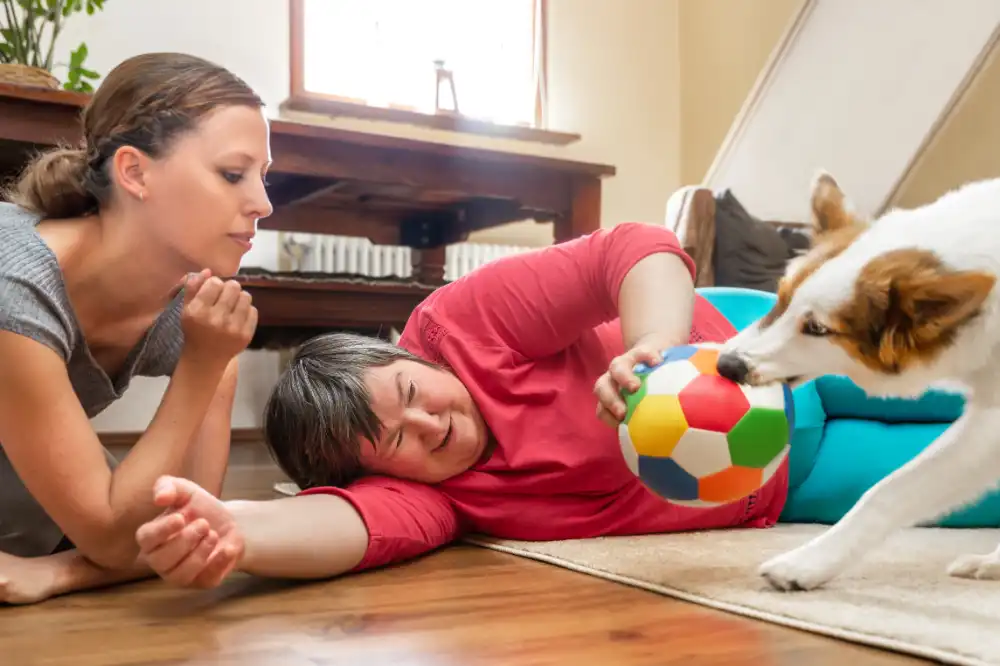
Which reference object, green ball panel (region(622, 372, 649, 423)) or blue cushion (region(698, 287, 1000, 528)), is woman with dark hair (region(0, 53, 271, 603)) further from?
blue cushion (region(698, 287, 1000, 528))

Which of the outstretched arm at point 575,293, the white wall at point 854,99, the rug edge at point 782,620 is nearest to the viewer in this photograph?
the rug edge at point 782,620

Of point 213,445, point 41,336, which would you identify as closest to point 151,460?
point 41,336

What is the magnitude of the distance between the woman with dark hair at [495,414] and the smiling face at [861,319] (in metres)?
0.19

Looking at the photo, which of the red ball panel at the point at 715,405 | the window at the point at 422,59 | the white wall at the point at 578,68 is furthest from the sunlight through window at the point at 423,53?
the red ball panel at the point at 715,405

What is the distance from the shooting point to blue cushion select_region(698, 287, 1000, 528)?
151 cm

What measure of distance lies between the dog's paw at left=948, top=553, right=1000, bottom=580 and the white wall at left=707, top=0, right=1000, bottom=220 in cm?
246

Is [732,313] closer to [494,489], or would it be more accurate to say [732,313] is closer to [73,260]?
[494,489]

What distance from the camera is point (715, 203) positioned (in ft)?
9.25

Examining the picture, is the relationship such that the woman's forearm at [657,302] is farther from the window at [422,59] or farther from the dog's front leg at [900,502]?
the window at [422,59]

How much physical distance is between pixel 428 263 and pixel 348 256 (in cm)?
44

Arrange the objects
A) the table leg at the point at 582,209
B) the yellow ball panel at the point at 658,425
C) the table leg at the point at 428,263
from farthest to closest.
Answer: the table leg at the point at 428,263, the table leg at the point at 582,209, the yellow ball panel at the point at 658,425

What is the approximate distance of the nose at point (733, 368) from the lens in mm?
978

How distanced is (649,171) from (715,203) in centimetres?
191

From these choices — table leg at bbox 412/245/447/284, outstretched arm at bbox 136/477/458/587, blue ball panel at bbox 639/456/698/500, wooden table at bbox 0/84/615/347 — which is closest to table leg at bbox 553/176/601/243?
wooden table at bbox 0/84/615/347
